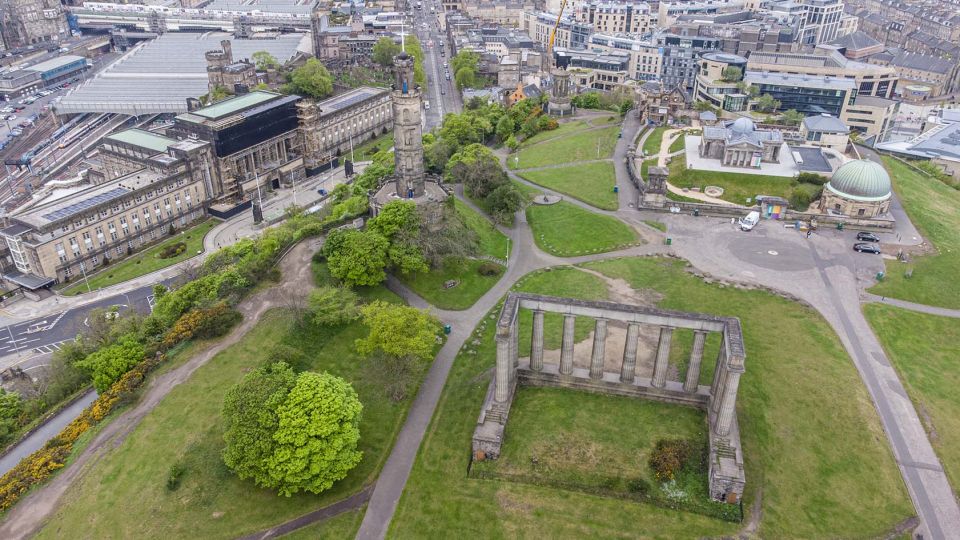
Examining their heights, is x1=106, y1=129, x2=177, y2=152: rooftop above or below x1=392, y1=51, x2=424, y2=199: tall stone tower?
below

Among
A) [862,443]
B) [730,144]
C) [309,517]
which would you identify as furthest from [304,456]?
[730,144]

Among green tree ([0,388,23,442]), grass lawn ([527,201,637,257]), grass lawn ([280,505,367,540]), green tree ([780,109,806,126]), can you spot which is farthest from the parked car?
green tree ([0,388,23,442])

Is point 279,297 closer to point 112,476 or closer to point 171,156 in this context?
point 112,476

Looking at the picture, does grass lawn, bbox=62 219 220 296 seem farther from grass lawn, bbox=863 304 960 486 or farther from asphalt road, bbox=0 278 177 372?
grass lawn, bbox=863 304 960 486

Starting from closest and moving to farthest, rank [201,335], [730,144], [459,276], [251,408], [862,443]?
[251,408], [862,443], [201,335], [459,276], [730,144]

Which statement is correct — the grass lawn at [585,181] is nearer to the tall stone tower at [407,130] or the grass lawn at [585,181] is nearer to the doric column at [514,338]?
the tall stone tower at [407,130]
